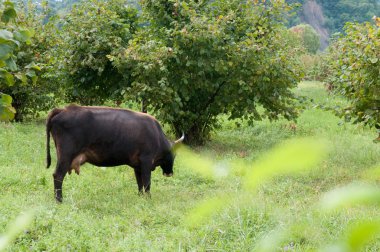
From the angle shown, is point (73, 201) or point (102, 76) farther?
point (102, 76)

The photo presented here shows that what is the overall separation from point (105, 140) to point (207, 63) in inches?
166

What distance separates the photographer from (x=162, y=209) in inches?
230

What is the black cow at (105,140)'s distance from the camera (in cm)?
648

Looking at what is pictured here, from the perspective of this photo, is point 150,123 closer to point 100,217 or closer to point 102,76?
point 100,217

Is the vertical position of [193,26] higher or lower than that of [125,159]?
higher

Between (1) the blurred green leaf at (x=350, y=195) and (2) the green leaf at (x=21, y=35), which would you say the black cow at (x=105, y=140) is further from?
(1) the blurred green leaf at (x=350, y=195)

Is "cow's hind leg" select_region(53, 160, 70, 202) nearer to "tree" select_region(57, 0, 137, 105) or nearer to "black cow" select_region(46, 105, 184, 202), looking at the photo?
"black cow" select_region(46, 105, 184, 202)

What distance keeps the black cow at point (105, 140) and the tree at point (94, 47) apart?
362 cm

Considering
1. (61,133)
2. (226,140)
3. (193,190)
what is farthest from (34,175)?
(226,140)

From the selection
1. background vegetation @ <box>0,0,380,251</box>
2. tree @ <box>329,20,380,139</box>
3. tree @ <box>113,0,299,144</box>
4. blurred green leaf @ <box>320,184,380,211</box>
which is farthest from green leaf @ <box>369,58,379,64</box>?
blurred green leaf @ <box>320,184,380,211</box>

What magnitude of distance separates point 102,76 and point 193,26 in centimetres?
258

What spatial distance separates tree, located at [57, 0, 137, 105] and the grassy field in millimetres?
2156

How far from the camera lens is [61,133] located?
6.49 m

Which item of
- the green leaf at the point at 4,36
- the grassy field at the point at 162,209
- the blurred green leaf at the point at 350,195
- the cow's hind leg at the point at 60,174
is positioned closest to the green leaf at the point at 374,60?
the grassy field at the point at 162,209
